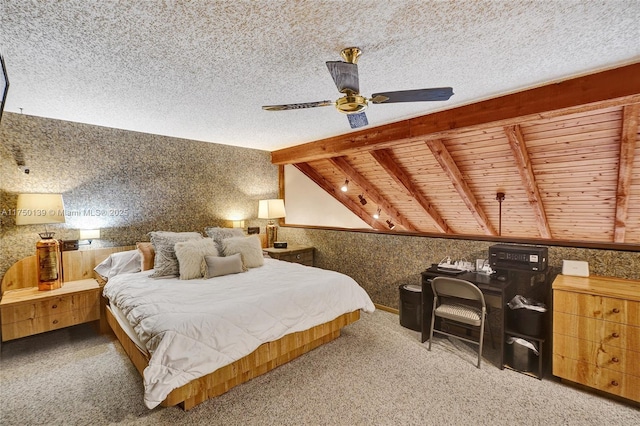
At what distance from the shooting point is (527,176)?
12.0 ft

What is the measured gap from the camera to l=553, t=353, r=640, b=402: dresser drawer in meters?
1.99

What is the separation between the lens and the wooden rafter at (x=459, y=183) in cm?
388

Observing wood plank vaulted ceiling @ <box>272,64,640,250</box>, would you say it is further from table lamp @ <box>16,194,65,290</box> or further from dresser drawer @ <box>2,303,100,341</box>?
dresser drawer @ <box>2,303,100,341</box>

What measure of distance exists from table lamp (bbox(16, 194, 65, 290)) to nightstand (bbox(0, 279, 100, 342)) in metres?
0.14

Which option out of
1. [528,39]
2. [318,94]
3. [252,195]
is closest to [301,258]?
[252,195]

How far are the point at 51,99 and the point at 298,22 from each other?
2546 millimetres

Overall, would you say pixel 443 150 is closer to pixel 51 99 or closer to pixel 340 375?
pixel 340 375

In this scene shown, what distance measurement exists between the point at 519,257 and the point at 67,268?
4.57m

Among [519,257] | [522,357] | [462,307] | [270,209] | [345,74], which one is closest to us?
[345,74]

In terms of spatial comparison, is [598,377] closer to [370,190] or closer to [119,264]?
[370,190]

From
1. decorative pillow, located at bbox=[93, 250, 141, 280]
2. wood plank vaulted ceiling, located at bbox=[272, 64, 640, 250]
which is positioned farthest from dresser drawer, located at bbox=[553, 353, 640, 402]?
decorative pillow, located at bbox=[93, 250, 141, 280]

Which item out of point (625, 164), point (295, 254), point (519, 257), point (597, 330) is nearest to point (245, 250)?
point (295, 254)

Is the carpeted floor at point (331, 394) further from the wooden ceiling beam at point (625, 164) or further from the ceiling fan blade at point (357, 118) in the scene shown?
the wooden ceiling beam at point (625, 164)

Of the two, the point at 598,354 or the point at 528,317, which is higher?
the point at 528,317
